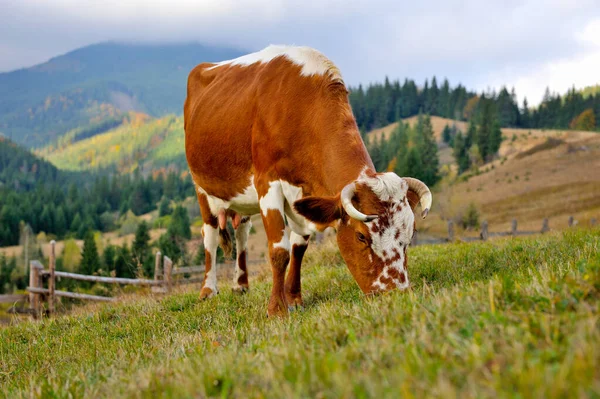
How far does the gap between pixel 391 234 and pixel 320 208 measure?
0.86 metres

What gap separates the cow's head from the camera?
4.73 m

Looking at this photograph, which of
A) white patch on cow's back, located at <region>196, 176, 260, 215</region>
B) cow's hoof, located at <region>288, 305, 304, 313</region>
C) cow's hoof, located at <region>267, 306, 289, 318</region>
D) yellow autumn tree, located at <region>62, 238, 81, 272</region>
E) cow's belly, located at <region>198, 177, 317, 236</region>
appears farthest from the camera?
yellow autumn tree, located at <region>62, 238, 81, 272</region>

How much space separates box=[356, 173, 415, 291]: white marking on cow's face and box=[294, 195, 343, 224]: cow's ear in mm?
480

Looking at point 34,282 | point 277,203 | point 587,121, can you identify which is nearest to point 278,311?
point 277,203

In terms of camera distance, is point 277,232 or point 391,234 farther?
point 277,232

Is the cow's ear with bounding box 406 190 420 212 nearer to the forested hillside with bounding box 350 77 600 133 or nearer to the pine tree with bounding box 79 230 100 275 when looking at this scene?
the pine tree with bounding box 79 230 100 275

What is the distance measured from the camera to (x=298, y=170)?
5.83 m

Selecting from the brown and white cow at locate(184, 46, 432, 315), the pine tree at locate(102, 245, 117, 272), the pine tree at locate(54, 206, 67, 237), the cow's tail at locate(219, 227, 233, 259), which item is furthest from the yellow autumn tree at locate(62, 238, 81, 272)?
the brown and white cow at locate(184, 46, 432, 315)

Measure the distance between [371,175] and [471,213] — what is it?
174ft

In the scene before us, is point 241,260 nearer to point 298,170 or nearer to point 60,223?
point 298,170

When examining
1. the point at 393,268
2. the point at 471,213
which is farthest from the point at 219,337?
the point at 471,213

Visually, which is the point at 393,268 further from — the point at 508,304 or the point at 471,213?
the point at 471,213

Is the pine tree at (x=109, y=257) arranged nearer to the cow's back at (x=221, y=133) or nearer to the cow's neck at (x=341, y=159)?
the cow's back at (x=221, y=133)

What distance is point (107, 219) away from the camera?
150 m
